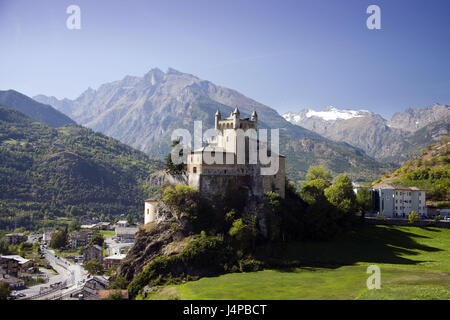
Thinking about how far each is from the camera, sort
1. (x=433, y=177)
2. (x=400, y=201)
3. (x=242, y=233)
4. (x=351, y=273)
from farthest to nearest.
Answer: (x=433, y=177) → (x=400, y=201) → (x=242, y=233) → (x=351, y=273)

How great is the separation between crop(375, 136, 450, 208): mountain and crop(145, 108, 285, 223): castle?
55.4 m

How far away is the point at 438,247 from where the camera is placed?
3140 inches

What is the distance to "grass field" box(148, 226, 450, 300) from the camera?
51031 mm

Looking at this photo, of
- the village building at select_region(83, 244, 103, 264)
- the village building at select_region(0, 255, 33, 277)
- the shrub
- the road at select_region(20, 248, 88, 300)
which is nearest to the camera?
the shrub

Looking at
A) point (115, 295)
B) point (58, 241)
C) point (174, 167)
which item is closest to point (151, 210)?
point (174, 167)

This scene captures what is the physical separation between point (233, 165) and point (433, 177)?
82.5 m

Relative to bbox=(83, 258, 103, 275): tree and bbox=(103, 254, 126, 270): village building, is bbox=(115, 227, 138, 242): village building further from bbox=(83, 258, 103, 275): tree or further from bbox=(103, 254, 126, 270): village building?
bbox=(83, 258, 103, 275): tree

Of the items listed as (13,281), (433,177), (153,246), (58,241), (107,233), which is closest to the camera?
(153,246)

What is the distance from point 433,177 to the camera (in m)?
132

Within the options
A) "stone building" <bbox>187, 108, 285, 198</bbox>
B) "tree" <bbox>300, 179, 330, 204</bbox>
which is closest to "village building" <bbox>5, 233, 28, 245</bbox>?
"stone building" <bbox>187, 108, 285, 198</bbox>

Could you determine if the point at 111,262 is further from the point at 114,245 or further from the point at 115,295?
the point at 115,295

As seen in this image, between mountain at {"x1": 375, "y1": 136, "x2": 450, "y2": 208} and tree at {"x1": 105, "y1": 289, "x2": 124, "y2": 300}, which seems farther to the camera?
mountain at {"x1": 375, "y1": 136, "x2": 450, "y2": 208}
